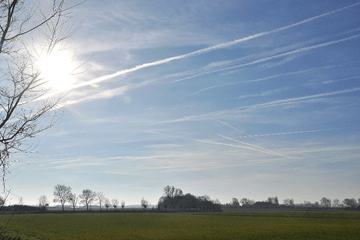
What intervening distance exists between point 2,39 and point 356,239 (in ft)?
126

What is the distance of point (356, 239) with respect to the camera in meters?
32.2

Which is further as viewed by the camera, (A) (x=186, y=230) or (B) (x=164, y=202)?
(B) (x=164, y=202)

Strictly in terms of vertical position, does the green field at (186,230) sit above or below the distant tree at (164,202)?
above

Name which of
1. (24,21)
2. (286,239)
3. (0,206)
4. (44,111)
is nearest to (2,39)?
(24,21)

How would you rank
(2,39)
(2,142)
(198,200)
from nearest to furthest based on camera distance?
(2,39) < (2,142) < (198,200)

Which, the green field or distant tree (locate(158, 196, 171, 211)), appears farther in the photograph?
distant tree (locate(158, 196, 171, 211))

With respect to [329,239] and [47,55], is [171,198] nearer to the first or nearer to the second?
[329,239]

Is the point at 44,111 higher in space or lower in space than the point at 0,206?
higher

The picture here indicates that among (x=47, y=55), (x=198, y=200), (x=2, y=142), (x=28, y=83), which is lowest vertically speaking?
(x=198, y=200)

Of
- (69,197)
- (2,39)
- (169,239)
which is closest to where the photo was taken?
(2,39)

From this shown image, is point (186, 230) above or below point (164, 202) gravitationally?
above

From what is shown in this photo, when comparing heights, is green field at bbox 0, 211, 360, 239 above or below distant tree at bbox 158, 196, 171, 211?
above

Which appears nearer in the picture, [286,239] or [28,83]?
[28,83]

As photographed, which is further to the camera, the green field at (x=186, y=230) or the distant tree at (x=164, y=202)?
the distant tree at (x=164, y=202)
